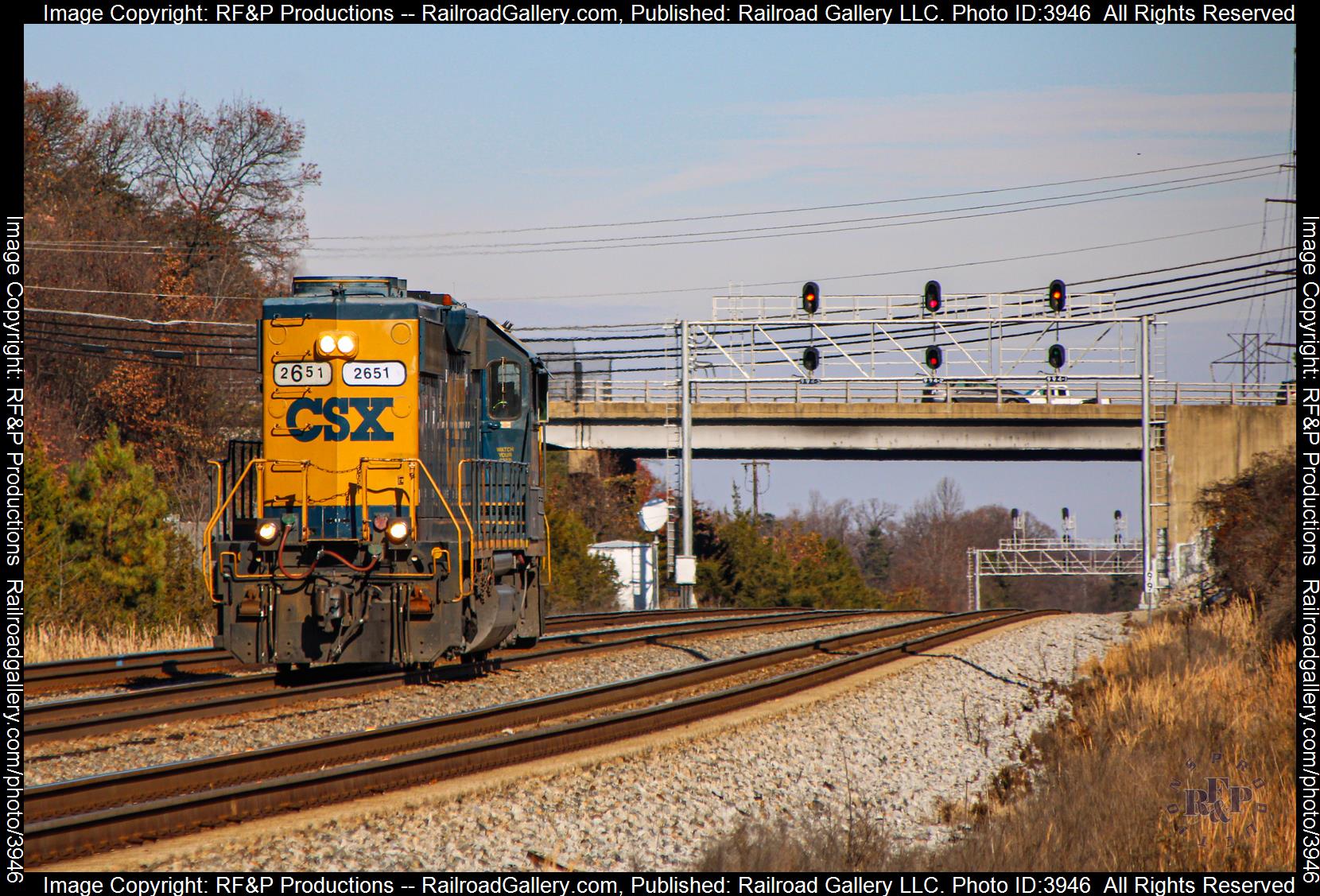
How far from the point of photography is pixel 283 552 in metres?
11.4

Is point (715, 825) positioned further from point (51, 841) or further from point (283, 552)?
point (283, 552)

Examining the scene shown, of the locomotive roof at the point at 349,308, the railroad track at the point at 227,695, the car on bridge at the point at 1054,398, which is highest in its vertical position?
the car on bridge at the point at 1054,398

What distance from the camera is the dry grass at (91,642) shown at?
52.1 ft

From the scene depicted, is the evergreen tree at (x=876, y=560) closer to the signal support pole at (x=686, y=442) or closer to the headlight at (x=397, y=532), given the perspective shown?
the signal support pole at (x=686, y=442)

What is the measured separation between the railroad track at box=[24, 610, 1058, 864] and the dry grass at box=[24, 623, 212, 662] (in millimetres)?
7416

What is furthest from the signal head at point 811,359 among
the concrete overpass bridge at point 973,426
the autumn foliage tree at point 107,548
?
the autumn foliage tree at point 107,548

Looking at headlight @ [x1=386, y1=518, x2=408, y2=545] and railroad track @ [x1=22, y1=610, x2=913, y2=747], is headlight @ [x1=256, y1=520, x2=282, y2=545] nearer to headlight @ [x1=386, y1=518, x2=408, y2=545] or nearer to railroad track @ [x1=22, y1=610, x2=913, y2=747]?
headlight @ [x1=386, y1=518, x2=408, y2=545]

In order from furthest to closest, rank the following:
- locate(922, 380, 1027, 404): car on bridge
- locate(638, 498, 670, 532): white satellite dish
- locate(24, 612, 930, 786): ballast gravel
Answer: locate(922, 380, 1027, 404): car on bridge → locate(638, 498, 670, 532): white satellite dish → locate(24, 612, 930, 786): ballast gravel

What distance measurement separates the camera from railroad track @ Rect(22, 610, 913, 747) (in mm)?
9820

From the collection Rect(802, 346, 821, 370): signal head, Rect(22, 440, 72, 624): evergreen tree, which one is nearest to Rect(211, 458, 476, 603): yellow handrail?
Rect(22, 440, 72, 624): evergreen tree

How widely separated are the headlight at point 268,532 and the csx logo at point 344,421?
988 mm

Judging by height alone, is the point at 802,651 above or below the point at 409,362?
below
